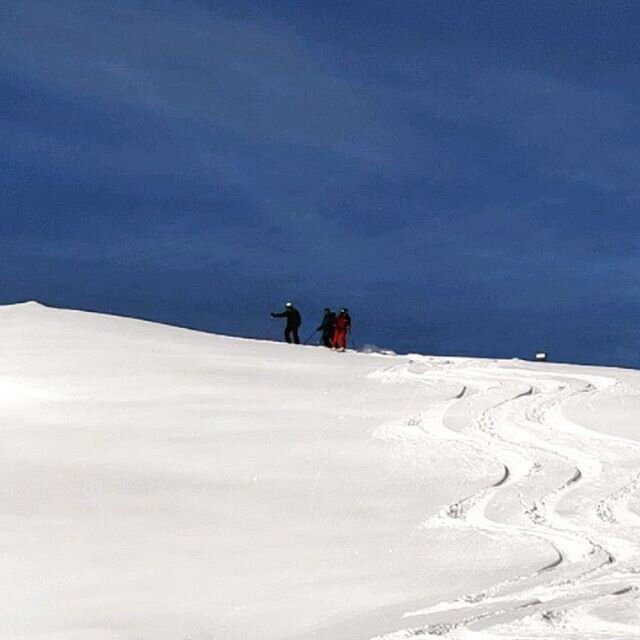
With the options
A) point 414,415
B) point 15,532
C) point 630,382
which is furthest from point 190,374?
point 15,532

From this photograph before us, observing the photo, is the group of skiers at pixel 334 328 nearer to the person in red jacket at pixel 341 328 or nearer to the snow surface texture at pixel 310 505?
the person in red jacket at pixel 341 328

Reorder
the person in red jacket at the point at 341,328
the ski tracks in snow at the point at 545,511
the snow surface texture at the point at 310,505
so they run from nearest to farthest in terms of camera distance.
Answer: the ski tracks in snow at the point at 545,511, the snow surface texture at the point at 310,505, the person in red jacket at the point at 341,328

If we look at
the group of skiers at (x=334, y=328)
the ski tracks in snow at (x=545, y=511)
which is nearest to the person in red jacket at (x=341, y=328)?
the group of skiers at (x=334, y=328)

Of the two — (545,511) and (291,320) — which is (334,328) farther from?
(545,511)

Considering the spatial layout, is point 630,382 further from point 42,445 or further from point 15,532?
point 15,532

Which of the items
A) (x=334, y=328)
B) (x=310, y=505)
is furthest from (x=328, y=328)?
(x=310, y=505)

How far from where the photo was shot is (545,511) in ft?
31.6

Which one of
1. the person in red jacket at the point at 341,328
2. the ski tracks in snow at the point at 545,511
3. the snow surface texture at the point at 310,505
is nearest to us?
the ski tracks in snow at the point at 545,511

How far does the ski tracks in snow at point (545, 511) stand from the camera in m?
6.38

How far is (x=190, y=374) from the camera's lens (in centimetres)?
1798

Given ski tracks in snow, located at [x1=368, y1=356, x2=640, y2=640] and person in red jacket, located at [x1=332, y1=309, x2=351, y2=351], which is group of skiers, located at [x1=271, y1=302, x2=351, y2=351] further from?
ski tracks in snow, located at [x1=368, y1=356, x2=640, y2=640]

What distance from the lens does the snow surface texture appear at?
676 centimetres

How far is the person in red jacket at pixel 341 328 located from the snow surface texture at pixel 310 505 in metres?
6.71

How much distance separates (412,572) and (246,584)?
1171 millimetres
